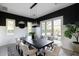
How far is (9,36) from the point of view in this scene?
2240 millimetres

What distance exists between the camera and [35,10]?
7.31ft

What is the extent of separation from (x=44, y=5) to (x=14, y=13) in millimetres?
680

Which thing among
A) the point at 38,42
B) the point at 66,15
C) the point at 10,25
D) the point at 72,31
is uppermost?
the point at 66,15

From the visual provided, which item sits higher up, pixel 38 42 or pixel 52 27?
pixel 52 27

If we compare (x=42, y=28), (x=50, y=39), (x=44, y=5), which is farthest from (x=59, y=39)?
(x=44, y=5)

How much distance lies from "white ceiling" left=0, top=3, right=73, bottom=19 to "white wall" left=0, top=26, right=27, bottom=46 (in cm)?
37

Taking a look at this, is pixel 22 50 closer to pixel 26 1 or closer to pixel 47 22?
pixel 47 22

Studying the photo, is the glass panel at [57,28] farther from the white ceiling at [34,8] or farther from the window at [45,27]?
the white ceiling at [34,8]

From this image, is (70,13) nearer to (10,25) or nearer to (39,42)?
(39,42)

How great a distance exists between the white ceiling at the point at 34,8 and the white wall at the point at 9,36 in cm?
37

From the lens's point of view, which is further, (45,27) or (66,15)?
(45,27)

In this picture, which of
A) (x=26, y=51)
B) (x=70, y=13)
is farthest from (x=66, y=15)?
(x=26, y=51)

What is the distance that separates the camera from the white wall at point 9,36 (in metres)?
2.19

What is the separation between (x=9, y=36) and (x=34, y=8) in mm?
832
